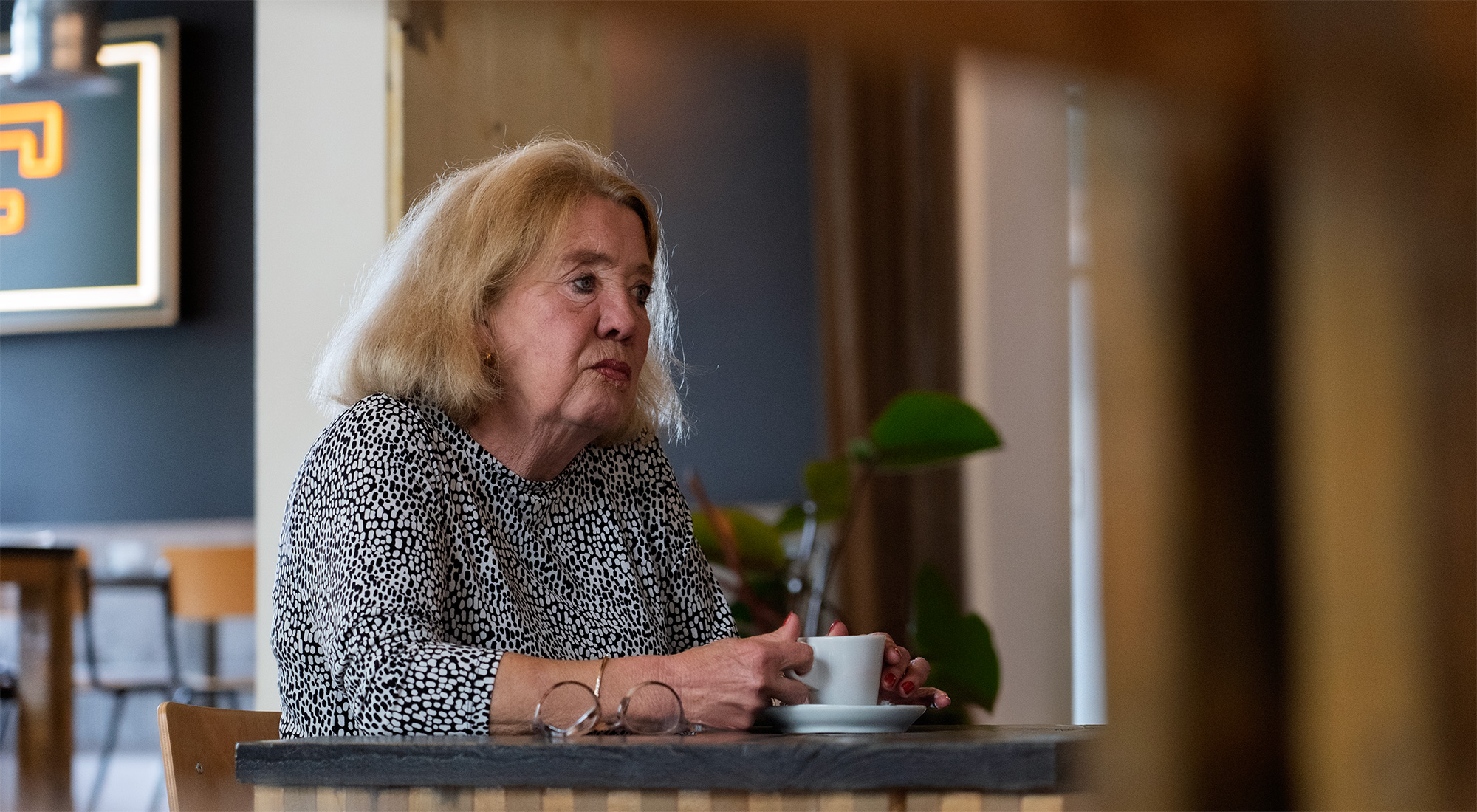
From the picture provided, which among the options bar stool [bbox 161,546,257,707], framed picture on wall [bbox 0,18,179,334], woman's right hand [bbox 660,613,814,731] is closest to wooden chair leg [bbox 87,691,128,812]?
bar stool [bbox 161,546,257,707]

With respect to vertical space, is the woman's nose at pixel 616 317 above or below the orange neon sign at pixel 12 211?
below

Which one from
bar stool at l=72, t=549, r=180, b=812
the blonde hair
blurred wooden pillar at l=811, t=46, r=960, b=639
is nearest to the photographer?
the blonde hair

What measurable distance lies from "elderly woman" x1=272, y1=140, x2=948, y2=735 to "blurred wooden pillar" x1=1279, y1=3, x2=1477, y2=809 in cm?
101

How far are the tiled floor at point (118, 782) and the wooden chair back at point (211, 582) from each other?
0.60m

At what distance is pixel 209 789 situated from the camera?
52.4 inches

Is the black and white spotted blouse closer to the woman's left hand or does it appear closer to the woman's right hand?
the woman's right hand

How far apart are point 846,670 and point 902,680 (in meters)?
0.25

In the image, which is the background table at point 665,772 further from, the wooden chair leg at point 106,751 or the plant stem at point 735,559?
the wooden chair leg at point 106,751

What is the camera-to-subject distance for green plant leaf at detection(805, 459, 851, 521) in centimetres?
297

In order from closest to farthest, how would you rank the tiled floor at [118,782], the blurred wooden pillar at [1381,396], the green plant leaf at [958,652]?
the blurred wooden pillar at [1381,396], the green plant leaf at [958,652], the tiled floor at [118,782]

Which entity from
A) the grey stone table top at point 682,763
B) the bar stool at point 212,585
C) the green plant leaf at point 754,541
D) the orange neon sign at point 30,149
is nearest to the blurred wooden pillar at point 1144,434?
the grey stone table top at point 682,763

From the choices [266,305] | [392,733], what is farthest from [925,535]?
[392,733]

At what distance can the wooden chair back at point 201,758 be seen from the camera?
4.25 feet

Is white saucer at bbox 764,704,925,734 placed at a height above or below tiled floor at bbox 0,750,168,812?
above
